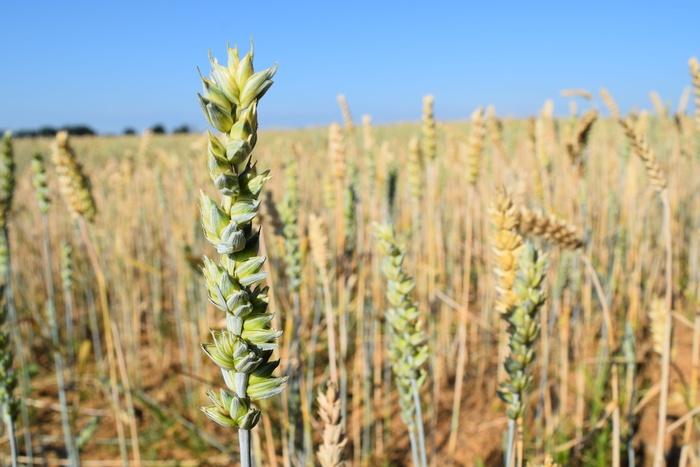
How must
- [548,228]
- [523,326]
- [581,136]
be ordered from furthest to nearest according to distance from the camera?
[581,136] < [548,228] < [523,326]

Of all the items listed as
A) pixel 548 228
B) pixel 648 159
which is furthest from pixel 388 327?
pixel 648 159

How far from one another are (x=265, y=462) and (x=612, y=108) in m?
1.77

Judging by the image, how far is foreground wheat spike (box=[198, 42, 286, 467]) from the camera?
408 mm

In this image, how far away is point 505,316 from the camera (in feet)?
2.67

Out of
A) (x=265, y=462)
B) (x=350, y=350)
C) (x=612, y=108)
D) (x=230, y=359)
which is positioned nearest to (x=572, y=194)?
(x=612, y=108)

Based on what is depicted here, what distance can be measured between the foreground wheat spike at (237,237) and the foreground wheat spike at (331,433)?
0.23m

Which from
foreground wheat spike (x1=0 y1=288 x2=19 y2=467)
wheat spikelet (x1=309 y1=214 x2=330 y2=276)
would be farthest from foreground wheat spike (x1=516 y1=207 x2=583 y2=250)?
foreground wheat spike (x1=0 y1=288 x2=19 y2=467)

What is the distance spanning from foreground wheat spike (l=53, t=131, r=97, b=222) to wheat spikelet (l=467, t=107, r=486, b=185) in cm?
130

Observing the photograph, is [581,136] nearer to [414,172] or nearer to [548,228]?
[414,172]

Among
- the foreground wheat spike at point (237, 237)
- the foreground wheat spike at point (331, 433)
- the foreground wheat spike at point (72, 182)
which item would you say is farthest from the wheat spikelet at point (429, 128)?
the foreground wheat spike at point (237, 237)

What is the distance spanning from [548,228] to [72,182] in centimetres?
134

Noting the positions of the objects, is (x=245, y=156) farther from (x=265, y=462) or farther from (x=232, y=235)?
(x=265, y=462)

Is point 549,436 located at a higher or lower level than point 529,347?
lower

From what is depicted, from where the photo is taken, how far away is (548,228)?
1.07m
